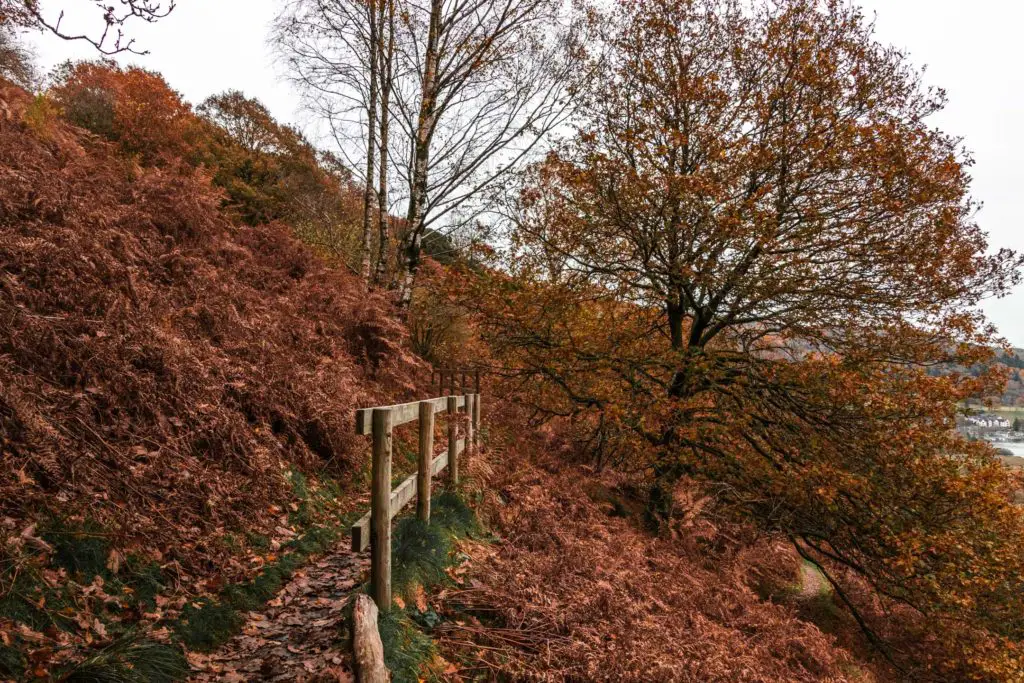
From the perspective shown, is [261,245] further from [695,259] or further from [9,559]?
[9,559]

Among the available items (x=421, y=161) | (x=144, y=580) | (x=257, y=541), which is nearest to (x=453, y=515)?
(x=257, y=541)

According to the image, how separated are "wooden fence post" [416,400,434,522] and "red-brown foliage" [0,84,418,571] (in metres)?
1.59

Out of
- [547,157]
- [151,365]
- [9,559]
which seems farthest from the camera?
[547,157]

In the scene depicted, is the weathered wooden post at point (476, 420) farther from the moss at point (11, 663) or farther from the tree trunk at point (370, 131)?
the moss at point (11, 663)

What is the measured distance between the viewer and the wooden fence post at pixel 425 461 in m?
5.59

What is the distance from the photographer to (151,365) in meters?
6.11

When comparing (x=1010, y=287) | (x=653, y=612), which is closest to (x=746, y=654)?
(x=653, y=612)

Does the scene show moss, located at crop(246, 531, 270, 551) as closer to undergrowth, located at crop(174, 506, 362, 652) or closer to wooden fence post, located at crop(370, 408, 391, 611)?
undergrowth, located at crop(174, 506, 362, 652)

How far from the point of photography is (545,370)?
455 inches

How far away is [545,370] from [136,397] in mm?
7372

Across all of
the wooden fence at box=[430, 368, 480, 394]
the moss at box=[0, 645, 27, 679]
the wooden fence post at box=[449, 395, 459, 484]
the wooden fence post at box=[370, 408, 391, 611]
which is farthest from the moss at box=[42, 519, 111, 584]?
the wooden fence at box=[430, 368, 480, 394]

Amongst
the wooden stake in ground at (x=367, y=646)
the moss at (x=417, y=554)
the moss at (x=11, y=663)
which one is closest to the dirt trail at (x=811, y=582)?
the moss at (x=417, y=554)

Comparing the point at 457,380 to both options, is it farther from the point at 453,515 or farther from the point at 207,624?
the point at 207,624

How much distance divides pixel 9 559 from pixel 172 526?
4.41 ft
